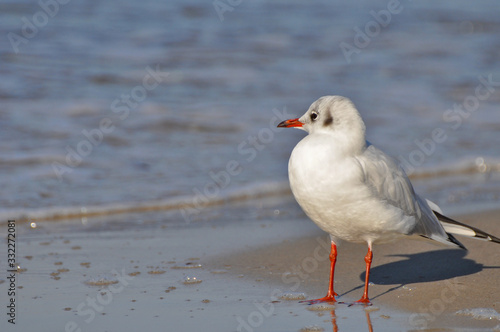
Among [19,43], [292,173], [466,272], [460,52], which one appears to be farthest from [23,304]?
[460,52]

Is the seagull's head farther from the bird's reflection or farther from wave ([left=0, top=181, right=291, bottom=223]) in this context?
wave ([left=0, top=181, right=291, bottom=223])

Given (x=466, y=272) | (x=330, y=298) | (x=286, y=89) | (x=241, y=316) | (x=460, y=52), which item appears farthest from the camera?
(x=460, y=52)

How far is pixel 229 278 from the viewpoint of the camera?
15.3 feet

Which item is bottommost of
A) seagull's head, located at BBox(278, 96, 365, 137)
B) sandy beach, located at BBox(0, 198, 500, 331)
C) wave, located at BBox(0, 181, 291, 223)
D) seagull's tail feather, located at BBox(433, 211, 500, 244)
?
wave, located at BBox(0, 181, 291, 223)

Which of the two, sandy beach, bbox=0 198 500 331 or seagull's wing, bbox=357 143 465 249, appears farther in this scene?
seagull's wing, bbox=357 143 465 249

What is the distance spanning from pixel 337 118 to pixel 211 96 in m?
5.45

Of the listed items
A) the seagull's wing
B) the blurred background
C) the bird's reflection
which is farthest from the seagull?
the blurred background

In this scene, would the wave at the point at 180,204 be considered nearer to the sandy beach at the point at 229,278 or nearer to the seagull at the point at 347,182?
the sandy beach at the point at 229,278

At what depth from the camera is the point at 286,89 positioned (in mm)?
9734

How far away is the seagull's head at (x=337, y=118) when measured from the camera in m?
4.07

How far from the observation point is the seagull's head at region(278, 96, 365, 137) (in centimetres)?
407

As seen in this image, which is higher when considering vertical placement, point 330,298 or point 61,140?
point 330,298

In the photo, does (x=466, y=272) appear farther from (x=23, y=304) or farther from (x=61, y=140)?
(x=61, y=140)

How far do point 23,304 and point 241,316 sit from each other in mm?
1160
